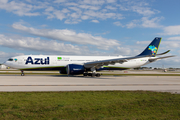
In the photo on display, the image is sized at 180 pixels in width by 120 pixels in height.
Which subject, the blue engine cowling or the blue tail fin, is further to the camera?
the blue tail fin

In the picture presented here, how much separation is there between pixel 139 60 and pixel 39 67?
2395 centimetres

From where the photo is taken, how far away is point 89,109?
7273mm

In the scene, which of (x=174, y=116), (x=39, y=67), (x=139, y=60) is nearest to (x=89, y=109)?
(x=174, y=116)

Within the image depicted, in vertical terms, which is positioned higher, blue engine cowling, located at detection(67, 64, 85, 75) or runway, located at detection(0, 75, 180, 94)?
blue engine cowling, located at detection(67, 64, 85, 75)

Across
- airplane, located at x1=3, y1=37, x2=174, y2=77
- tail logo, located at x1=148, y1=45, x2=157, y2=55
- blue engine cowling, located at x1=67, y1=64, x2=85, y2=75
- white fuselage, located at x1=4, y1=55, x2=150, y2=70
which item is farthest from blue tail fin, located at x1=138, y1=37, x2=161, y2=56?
blue engine cowling, located at x1=67, y1=64, x2=85, y2=75

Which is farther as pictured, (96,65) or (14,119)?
(96,65)

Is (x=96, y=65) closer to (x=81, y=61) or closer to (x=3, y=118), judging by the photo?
(x=81, y=61)

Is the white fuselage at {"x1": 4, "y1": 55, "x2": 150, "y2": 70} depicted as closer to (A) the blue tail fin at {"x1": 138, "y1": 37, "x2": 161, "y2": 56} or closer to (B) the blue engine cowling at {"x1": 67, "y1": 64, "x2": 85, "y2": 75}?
(B) the blue engine cowling at {"x1": 67, "y1": 64, "x2": 85, "y2": 75}

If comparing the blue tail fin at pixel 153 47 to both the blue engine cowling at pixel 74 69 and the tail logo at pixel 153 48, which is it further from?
the blue engine cowling at pixel 74 69

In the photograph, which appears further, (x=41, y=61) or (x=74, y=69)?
(x=41, y=61)

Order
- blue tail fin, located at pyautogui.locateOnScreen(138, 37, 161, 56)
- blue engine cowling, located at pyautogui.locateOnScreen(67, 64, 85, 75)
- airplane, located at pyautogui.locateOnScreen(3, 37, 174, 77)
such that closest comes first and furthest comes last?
1. blue engine cowling, located at pyautogui.locateOnScreen(67, 64, 85, 75)
2. airplane, located at pyautogui.locateOnScreen(3, 37, 174, 77)
3. blue tail fin, located at pyautogui.locateOnScreen(138, 37, 161, 56)

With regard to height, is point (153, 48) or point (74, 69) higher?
point (153, 48)

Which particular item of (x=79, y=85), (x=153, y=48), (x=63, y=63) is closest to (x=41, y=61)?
(x=63, y=63)

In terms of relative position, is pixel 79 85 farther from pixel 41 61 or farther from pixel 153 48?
pixel 153 48
